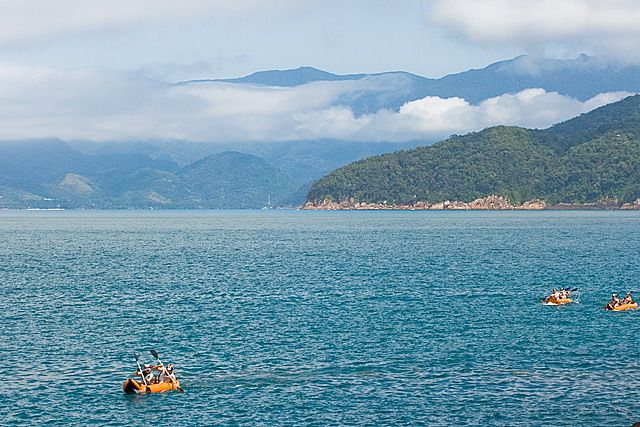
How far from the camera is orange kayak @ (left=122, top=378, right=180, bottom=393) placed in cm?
A: 6162

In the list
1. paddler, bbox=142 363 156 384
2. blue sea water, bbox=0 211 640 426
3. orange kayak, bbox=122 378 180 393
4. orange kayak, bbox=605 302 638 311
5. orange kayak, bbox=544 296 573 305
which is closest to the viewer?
blue sea water, bbox=0 211 640 426

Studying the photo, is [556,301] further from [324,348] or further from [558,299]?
[324,348]

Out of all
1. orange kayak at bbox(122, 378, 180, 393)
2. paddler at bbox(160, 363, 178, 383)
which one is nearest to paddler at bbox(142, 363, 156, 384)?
orange kayak at bbox(122, 378, 180, 393)

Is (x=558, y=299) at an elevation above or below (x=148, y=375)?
above

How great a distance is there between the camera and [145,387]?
61938mm

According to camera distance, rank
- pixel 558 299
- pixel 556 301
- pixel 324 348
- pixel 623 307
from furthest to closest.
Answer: pixel 558 299 → pixel 556 301 → pixel 623 307 → pixel 324 348

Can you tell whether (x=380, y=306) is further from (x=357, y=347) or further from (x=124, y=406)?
(x=124, y=406)

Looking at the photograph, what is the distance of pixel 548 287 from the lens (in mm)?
122125

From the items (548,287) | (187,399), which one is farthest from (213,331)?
(548,287)

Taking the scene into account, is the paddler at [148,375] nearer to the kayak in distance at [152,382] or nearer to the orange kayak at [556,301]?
the kayak in distance at [152,382]

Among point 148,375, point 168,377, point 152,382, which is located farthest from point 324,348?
point 152,382

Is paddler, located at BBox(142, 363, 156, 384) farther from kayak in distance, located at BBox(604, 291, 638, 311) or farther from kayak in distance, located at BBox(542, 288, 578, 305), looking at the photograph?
kayak in distance, located at BBox(604, 291, 638, 311)

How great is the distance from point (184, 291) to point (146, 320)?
26.3 meters

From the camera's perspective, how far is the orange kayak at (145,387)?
202 feet
